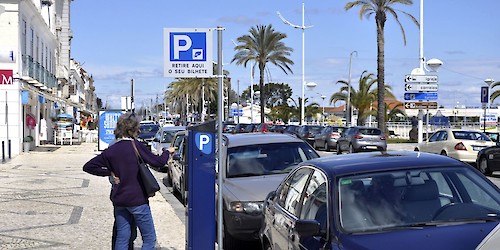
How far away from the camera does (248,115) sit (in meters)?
115

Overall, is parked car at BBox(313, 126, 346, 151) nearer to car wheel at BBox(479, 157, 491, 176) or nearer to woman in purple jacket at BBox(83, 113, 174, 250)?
car wheel at BBox(479, 157, 491, 176)

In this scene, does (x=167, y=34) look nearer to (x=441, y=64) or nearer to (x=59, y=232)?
(x=59, y=232)

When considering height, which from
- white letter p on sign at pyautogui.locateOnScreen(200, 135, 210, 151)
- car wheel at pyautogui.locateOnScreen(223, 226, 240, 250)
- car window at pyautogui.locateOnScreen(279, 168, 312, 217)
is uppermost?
white letter p on sign at pyautogui.locateOnScreen(200, 135, 210, 151)

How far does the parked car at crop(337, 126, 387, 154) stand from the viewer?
2988 cm

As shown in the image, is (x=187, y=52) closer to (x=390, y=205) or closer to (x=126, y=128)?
(x=126, y=128)

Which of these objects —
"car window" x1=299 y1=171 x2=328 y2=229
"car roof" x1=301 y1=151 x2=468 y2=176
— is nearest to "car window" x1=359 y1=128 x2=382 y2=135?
"car roof" x1=301 y1=151 x2=468 y2=176

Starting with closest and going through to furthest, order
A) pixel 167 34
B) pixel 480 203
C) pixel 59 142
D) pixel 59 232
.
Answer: pixel 480 203 < pixel 167 34 < pixel 59 232 < pixel 59 142

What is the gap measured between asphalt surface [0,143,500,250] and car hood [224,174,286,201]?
1048 mm

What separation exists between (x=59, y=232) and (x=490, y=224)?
651 centimetres

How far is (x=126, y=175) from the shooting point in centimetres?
577

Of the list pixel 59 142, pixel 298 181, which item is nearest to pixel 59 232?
pixel 298 181

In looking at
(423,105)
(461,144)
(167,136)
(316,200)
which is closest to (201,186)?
(316,200)

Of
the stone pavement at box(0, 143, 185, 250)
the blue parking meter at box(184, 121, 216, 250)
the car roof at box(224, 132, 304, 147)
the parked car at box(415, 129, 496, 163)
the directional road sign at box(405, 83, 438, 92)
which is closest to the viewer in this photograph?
the blue parking meter at box(184, 121, 216, 250)

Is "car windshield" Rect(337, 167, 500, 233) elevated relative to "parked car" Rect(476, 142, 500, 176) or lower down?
elevated
